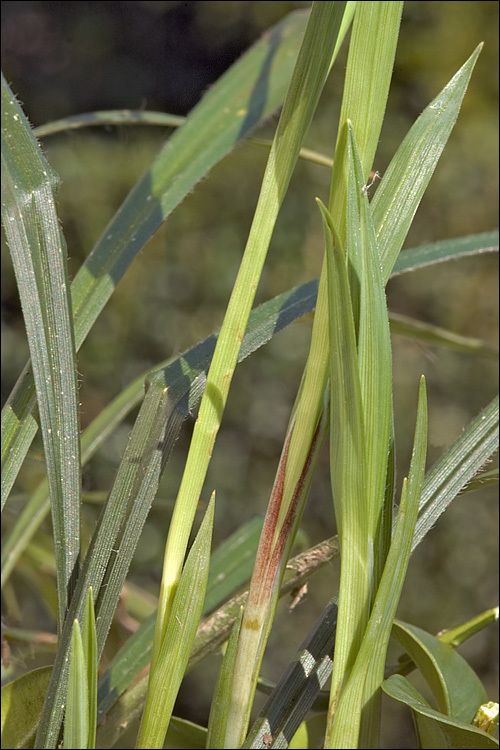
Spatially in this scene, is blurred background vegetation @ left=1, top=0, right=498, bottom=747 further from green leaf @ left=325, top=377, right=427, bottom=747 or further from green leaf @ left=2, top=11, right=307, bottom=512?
green leaf @ left=325, top=377, right=427, bottom=747

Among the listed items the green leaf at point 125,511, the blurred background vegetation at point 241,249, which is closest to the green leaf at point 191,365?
the green leaf at point 125,511

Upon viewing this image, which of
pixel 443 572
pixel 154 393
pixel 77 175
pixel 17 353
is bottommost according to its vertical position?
pixel 154 393

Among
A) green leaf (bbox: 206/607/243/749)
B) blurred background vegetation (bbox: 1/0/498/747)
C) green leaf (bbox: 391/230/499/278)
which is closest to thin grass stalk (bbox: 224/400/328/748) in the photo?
green leaf (bbox: 206/607/243/749)

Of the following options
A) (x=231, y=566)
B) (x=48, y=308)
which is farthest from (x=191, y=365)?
(x=231, y=566)

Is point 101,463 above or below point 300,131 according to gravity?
above

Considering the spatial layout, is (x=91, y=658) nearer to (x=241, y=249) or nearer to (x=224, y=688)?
(x=224, y=688)

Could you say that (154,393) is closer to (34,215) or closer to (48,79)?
(34,215)

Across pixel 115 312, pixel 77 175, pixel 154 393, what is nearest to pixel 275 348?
pixel 115 312
